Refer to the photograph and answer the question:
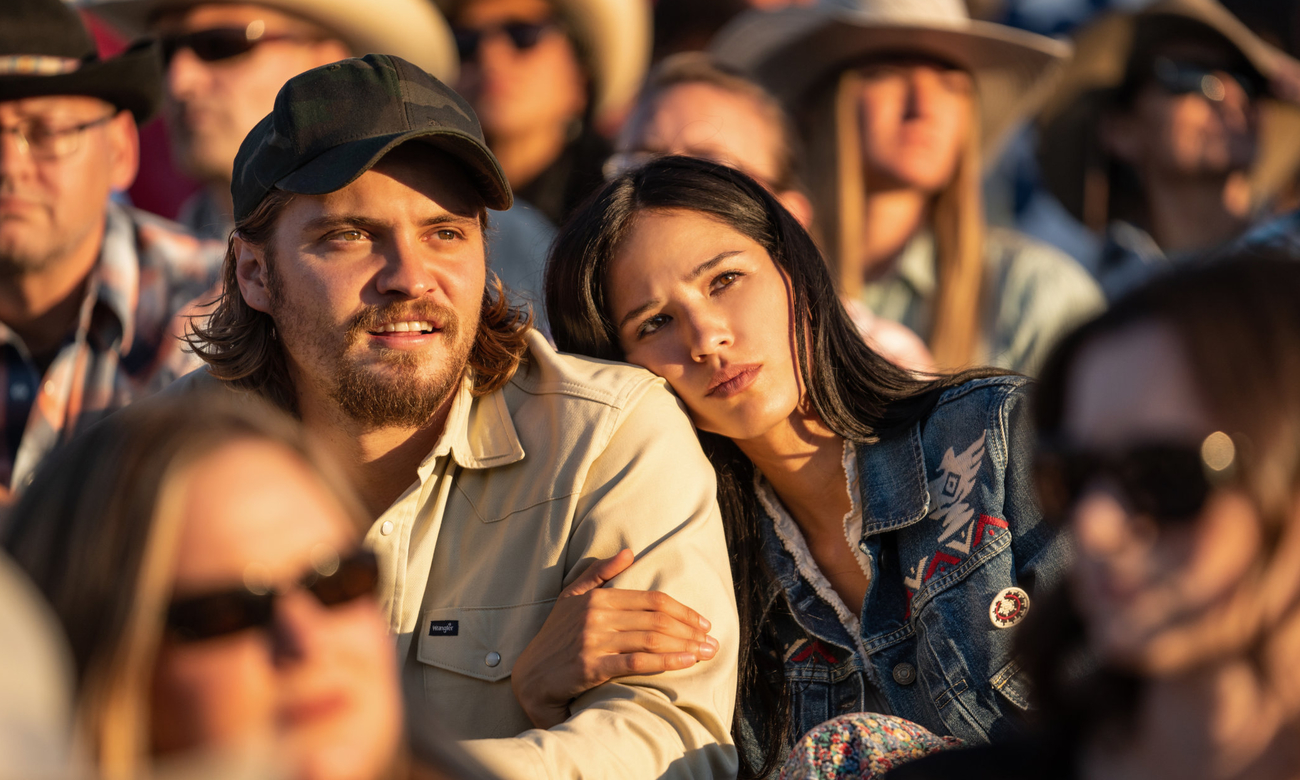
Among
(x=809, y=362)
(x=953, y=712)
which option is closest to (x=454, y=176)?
(x=809, y=362)

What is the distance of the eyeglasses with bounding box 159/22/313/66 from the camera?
4.88m

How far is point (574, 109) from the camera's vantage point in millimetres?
5465

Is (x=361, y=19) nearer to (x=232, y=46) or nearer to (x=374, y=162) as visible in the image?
(x=232, y=46)

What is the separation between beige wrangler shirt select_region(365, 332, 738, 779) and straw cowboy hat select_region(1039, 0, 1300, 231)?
11.0ft

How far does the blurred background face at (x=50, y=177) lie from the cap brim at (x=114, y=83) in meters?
0.04

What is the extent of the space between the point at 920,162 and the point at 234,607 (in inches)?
164

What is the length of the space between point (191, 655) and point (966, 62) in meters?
4.67

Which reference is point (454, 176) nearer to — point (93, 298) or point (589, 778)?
point (589, 778)

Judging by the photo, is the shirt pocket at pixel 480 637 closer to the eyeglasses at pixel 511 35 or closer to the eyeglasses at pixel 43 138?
the eyeglasses at pixel 43 138

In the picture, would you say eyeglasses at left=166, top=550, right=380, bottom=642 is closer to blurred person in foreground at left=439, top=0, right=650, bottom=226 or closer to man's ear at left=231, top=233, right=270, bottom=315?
man's ear at left=231, top=233, right=270, bottom=315

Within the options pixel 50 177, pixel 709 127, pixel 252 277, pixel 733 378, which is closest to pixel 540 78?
pixel 709 127

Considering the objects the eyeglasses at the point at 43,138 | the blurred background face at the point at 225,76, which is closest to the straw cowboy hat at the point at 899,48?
the blurred background face at the point at 225,76

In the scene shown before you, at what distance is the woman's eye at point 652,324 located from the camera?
315 cm

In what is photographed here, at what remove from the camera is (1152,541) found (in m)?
1.44
